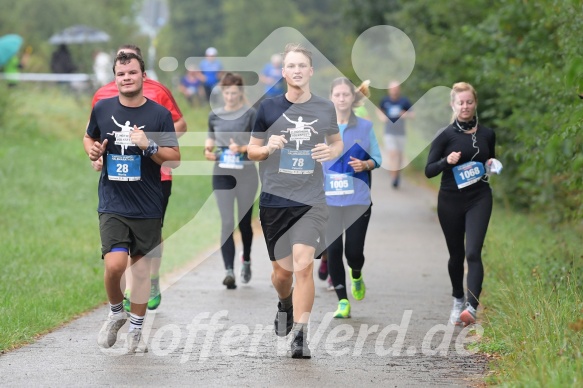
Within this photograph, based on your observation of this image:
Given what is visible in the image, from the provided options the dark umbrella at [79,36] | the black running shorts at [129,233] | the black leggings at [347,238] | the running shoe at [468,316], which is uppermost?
the dark umbrella at [79,36]

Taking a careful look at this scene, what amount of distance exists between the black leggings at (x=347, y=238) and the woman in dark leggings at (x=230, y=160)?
177cm

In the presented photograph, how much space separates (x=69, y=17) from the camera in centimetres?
4653

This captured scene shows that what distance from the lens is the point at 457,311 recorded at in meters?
9.16

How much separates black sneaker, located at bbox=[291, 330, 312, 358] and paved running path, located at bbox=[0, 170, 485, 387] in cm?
9

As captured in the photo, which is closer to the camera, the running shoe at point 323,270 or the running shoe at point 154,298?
the running shoe at point 154,298

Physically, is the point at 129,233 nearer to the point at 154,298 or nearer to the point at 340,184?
the point at 154,298

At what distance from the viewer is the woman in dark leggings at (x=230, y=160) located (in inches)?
436

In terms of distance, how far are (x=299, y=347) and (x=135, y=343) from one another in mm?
1193

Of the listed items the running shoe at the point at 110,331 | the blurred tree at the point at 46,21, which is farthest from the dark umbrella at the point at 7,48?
the running shoe at the point at 110,331

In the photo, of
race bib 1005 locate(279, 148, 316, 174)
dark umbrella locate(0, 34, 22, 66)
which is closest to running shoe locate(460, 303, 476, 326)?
race bib 1005 locate(279, 148, 316, 174)

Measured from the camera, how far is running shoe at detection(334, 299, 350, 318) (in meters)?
9.32

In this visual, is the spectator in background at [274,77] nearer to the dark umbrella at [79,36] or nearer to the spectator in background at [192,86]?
the spectator in background at [192,86]

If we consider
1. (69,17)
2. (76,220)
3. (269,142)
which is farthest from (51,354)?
(69,17)

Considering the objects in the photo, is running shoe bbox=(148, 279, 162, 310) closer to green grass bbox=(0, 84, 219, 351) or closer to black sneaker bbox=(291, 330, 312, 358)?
green grass bbox=(0, 84, 219, 351)
